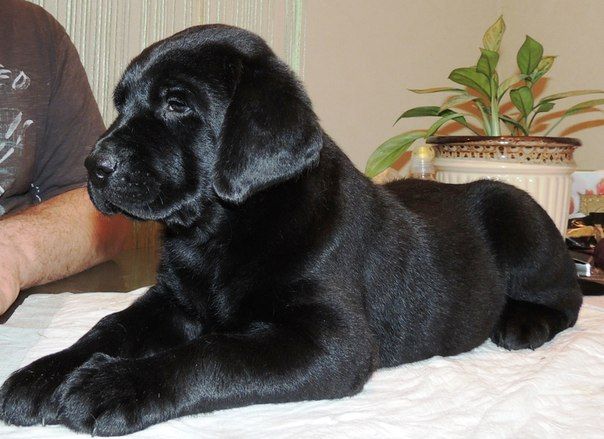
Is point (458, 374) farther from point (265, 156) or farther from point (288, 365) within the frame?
point (265, 156)

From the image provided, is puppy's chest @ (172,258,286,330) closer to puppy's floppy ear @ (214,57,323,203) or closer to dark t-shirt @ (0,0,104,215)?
puppy's floppy ear @ (214,57,323,203)

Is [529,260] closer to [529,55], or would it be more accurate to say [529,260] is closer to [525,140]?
[525,140]

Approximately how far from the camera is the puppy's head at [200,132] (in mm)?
1195

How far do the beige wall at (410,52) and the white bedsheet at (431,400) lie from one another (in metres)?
2.11

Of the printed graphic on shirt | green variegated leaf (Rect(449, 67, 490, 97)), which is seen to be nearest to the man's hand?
the printed graphic on shirt

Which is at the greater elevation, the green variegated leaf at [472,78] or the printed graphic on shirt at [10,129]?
the green variegated leaf at [472,78]

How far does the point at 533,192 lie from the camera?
2.41m

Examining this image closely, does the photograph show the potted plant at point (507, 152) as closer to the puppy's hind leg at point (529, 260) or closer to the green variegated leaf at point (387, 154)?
the green variegated leaf at point (387, 154)

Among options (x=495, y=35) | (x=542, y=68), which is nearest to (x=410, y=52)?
(x=495, y=35)

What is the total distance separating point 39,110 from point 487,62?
149 centimetres

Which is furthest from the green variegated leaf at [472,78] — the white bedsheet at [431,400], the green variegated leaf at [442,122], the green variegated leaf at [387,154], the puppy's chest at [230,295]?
the puppy's chest at [230,295]

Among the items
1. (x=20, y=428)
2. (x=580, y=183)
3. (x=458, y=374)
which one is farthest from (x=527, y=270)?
(x=580, y=183)

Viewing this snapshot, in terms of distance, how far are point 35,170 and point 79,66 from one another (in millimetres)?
363

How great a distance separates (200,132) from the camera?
4.20 feet
